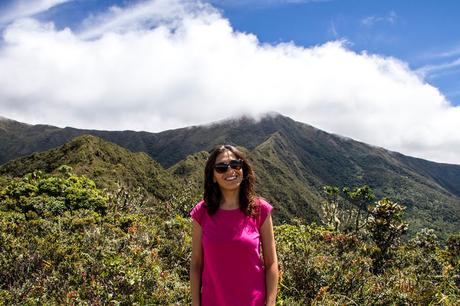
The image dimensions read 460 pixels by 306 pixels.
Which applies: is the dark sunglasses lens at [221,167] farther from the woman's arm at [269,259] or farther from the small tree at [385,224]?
the small tree at [385,224]

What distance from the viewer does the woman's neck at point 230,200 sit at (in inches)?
131

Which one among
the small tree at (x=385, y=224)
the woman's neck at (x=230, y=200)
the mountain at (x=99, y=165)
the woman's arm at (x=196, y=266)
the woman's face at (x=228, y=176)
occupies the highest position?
the mountain at (x=99, y=165)

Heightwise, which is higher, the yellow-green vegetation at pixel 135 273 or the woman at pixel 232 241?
the woman at pixel 232 241

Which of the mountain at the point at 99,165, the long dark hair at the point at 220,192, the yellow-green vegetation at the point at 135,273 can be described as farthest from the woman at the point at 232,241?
the mountain at the point at 99,165

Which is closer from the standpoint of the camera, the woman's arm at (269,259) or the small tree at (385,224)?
the woman's arm at (269,259)

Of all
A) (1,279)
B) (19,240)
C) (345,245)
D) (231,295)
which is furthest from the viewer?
(345,245)

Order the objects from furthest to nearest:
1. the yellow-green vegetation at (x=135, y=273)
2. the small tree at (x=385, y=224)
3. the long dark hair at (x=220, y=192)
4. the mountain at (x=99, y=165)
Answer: the mountain at (x=99, y=165) < the small tree at (x=385, y=224) < the yellow-green vegetation at (x=135, y=273) < the long dark hair at (x=220, y=192)

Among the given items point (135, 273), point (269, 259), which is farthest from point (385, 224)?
point (269, 259)

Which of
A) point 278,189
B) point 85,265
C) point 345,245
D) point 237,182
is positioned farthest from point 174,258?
point 278,189

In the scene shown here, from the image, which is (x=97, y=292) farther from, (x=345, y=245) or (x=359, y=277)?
(x=345, y=245)

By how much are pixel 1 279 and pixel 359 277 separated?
5.42 meters

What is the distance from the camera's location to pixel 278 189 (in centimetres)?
18350

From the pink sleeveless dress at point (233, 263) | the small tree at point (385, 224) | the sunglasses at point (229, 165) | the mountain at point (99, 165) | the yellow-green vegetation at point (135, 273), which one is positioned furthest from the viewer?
the mountain at point (99, 165)

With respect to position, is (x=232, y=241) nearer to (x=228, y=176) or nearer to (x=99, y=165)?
(x=228, y=176)
